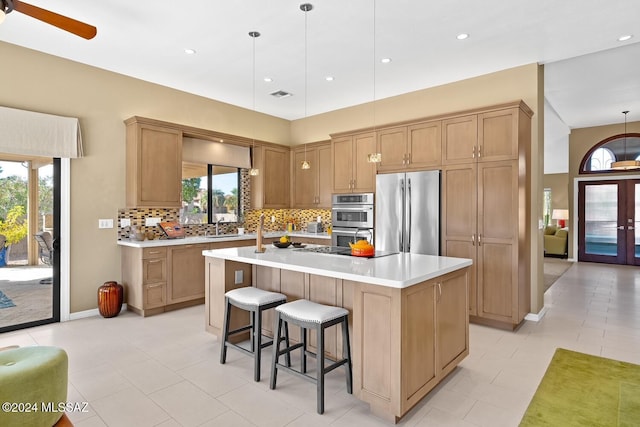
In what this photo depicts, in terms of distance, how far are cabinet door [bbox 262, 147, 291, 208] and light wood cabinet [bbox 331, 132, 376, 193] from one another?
50.6 inches

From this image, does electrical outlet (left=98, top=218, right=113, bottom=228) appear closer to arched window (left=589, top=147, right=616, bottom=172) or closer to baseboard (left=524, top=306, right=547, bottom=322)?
baseboard (left=524, top=306, right=547, bottom=322)

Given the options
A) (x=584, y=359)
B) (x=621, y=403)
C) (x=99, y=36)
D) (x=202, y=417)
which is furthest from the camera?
(x=99, y=36)

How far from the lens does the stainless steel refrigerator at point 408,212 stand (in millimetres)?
4551

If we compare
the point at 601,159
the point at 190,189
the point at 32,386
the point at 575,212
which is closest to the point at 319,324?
the point at 32,386

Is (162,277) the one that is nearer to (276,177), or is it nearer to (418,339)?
(276,177)

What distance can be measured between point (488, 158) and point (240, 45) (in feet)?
10.4

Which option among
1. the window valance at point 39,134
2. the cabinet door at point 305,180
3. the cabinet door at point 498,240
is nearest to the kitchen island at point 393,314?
the cabinet door at point 498,240

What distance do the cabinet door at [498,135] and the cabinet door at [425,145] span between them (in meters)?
0.51

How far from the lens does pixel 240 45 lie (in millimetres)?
4062

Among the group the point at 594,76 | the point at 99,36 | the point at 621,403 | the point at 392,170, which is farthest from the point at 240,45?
the point at 594,76

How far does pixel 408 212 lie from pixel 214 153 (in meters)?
3.36

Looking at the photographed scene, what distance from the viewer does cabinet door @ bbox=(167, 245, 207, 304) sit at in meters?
4.80

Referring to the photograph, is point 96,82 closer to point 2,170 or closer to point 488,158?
point 2,170

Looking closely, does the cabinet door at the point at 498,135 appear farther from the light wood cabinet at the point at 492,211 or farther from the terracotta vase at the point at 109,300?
the terracotta vase at the point at 109,300
